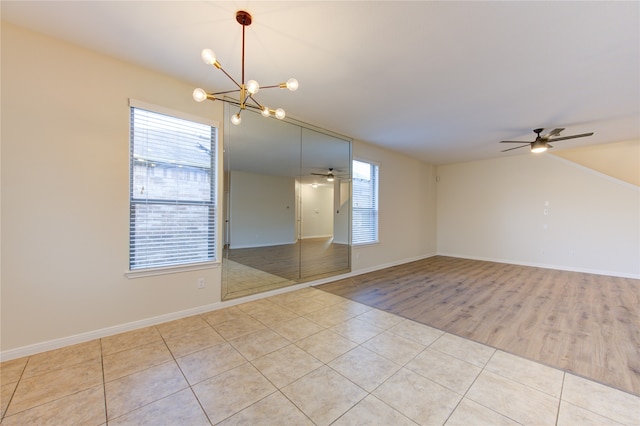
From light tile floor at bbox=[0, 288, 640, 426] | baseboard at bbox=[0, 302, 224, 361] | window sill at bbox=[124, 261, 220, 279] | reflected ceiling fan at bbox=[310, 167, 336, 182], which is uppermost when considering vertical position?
reflected ceiling fan at bbox=[310, 167, 336, 182]

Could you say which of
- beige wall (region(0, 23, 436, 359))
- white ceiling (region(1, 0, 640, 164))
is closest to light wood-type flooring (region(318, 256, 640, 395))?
white ceiling (region(1, 0, 640, 164))

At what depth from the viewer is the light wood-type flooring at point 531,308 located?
2229 mm

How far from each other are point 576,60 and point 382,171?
3492 millimetres

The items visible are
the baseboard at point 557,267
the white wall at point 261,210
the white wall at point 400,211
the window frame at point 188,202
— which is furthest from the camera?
the white wall at point 400,211

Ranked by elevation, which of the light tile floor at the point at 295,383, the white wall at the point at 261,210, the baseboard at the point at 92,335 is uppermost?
the white wall at the point at 261,210

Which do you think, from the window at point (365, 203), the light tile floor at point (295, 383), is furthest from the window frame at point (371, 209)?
the light tile floor at point (295, 383)

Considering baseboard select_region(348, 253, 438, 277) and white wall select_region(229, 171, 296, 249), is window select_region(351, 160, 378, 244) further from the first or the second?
white wall select_region(229, 171, 296, 249)

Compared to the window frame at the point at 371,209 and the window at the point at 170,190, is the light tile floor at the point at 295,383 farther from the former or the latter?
the window frame at the point at 371,209

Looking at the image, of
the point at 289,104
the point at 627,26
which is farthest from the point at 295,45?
the point at 627,26

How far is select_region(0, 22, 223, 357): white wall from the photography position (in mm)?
2100

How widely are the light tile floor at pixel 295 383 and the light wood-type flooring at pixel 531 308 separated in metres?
0.33

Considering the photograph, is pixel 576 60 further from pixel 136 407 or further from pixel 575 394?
pixel 136 407

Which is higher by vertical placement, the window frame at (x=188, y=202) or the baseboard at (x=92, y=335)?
the window frame at (x=188, y=202)

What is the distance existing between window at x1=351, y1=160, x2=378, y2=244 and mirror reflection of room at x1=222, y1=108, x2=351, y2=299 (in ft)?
0.60
